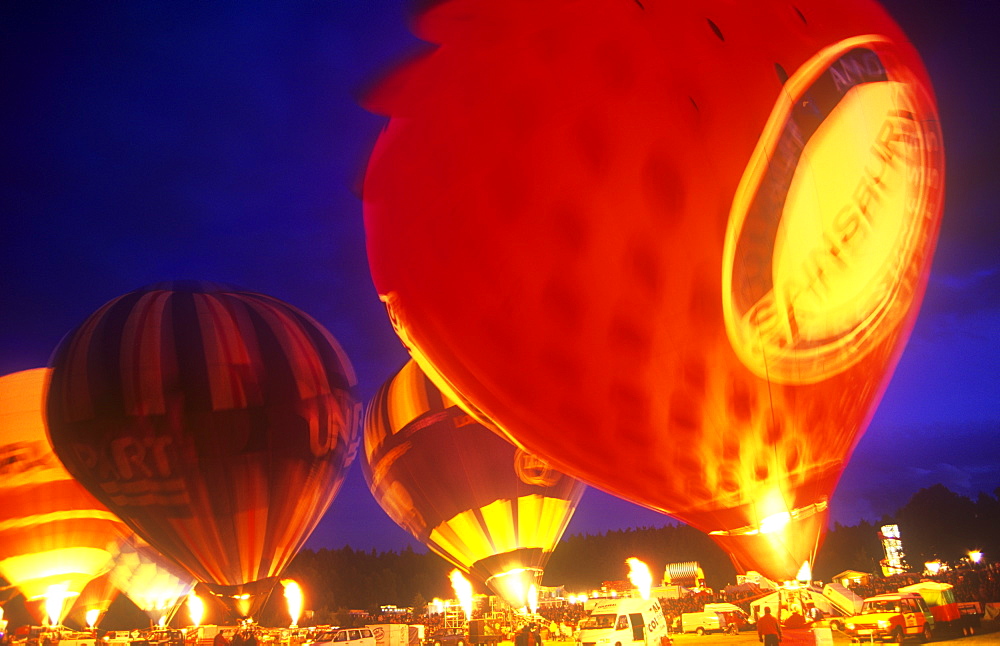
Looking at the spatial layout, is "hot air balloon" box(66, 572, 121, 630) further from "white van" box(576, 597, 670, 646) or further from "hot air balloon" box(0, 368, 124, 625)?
"white van" box(576, 597, 670, 646)

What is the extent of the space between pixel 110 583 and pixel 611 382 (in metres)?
19.7

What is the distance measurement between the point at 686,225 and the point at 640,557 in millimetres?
55717

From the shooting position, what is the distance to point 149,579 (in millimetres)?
20453

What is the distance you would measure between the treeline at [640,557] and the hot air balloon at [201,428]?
1339 inches

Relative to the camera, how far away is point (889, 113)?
507 cm

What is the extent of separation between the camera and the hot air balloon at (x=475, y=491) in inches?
457

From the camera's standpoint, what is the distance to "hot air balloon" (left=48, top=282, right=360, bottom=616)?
1039 cm

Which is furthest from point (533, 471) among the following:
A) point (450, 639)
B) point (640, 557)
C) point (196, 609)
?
point (640, 557)

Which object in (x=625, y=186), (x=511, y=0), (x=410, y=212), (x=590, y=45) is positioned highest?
(x=511, y=0)

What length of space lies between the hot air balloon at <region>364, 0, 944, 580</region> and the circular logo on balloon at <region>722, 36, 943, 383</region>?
0.01 m

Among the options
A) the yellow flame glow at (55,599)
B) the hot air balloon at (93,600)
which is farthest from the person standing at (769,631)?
the hot air balloon at (93,600)

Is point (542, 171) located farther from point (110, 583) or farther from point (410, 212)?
point (110, 583)

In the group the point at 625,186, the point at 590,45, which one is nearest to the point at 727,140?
the point at 625,186

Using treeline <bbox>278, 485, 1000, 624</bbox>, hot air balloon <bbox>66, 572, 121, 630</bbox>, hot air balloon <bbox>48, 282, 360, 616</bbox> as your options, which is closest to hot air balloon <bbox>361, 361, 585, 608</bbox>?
hot air balloon <bbox>48, 282, 360, 616</bbox>
